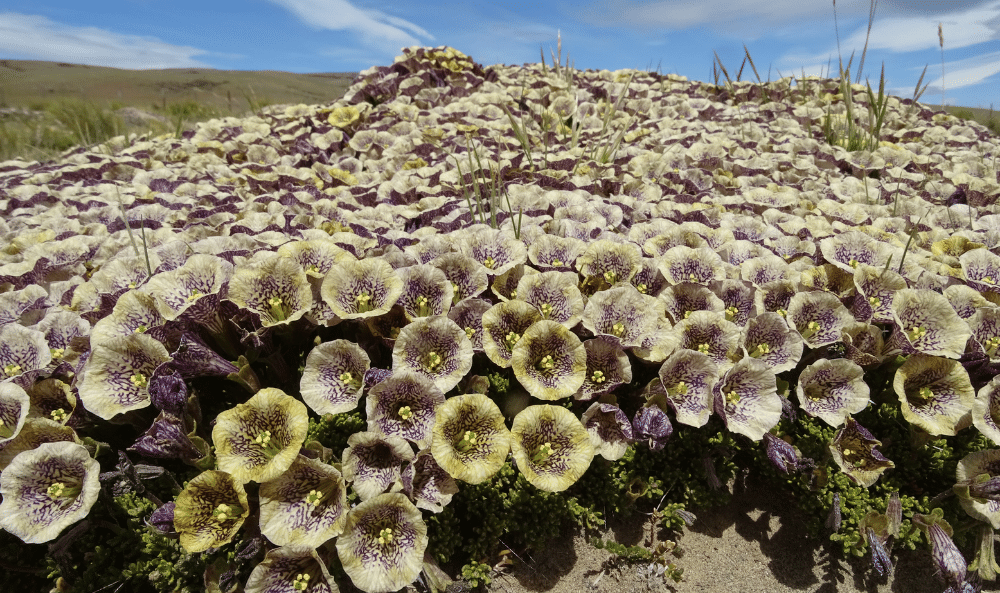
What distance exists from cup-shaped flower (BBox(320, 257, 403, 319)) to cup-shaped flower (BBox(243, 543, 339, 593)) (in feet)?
3.72

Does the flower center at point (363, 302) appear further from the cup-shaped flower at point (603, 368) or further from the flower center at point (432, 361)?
the cup-shaped flower at point (603, 368)

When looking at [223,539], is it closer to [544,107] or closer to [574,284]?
[574,284]

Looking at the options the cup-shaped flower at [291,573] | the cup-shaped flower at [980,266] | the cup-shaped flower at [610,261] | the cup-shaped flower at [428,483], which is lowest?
the cup-shaped flower at [291,573]

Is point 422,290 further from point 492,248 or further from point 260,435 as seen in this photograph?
point 260,435

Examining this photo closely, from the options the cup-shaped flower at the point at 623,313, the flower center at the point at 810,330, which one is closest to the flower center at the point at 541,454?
the cup-shaped flower at the point at 623,313

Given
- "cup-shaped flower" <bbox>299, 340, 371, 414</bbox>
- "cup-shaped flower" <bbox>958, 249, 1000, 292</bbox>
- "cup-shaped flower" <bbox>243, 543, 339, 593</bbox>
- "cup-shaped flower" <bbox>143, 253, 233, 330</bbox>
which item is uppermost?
"cup-shaped flower" <bbox>958, 249, 1000, 292</bbox>

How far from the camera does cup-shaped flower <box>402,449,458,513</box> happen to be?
2271mm

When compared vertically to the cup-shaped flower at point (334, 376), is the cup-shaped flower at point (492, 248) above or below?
above

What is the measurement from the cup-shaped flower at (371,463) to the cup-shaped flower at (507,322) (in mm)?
667

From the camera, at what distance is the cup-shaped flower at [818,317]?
9.49 ft

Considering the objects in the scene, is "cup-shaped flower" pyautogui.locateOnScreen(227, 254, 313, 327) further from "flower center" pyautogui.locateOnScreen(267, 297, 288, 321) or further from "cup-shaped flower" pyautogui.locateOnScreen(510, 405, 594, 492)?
"cup-shaped flower" pyautogui.locateOnScreen(510, 405, 594, 492)

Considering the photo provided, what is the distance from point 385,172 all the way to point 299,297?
11.2ft

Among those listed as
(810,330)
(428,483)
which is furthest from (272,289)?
(810,330)

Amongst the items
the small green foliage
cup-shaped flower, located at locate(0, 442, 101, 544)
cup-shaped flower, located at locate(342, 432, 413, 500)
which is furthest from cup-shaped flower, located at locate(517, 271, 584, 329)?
cup-shaped flower, located at locate(0, 442, 101, 544)
